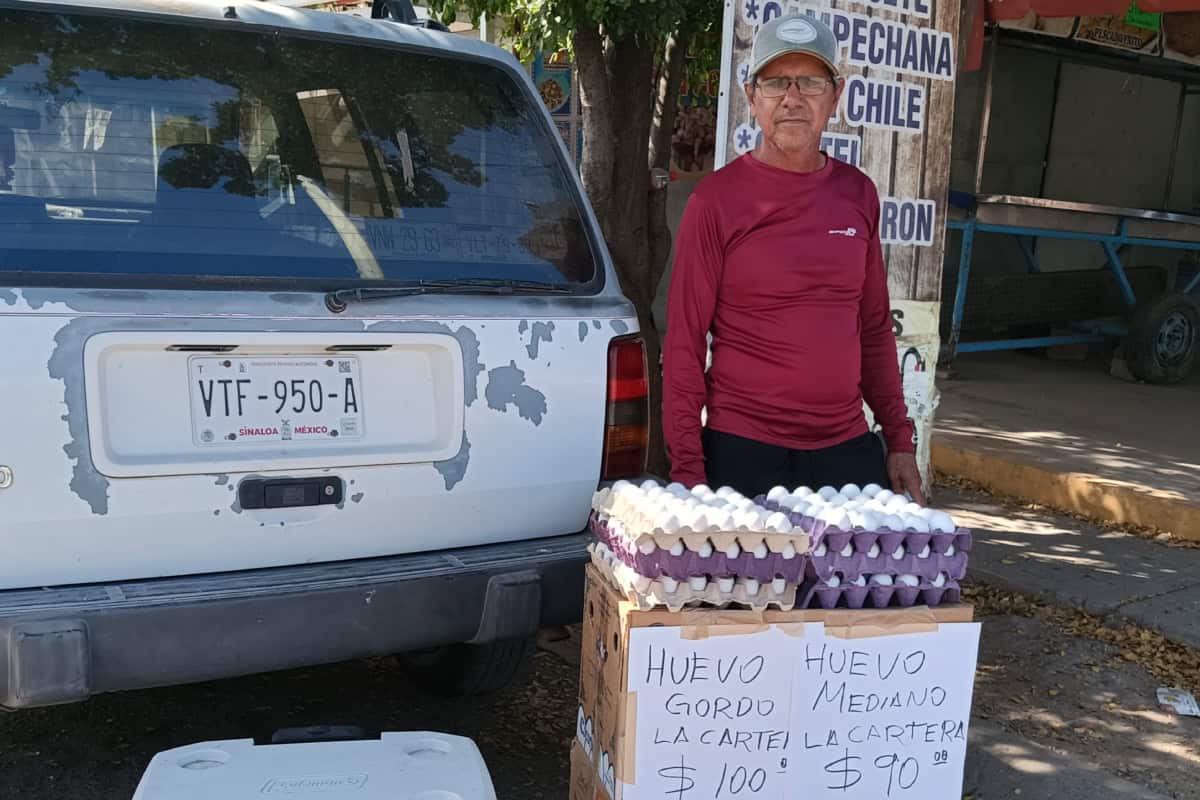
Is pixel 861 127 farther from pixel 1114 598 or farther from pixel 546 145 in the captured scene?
pixel 1114 598

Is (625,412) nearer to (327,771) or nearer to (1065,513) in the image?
(327,771)

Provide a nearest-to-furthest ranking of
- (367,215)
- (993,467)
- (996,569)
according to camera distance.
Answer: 1. (367,215)
2. (996,569)
3. (993,467)

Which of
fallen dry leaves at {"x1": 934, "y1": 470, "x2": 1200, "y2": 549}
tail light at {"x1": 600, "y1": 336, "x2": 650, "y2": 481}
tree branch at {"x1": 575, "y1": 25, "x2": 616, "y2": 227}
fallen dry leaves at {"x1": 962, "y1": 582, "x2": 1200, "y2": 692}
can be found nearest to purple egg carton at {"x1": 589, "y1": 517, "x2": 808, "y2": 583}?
tail light at {"x1": 600, "y1": 336, "x2": 650, "y2": 481}

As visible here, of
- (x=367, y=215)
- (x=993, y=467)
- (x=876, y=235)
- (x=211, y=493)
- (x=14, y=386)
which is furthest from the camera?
(x=993, y=467)

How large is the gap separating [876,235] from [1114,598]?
251cm

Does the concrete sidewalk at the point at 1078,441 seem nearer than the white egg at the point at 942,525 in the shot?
No

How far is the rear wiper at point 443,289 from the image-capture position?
9.04 feet

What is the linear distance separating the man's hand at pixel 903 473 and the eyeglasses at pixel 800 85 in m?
1.06

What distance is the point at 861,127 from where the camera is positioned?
4352 millimetres

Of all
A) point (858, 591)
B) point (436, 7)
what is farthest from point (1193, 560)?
point (436, 7)

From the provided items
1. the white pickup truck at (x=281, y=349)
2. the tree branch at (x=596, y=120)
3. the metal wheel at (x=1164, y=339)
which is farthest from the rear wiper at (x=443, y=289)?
the metal wheel at (x=1164, y=339)

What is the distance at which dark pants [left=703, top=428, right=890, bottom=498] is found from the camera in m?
3.05

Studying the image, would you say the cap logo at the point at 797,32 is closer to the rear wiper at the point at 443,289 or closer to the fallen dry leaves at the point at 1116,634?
the rear wiper at the point at 443,289

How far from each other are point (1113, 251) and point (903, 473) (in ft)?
23.5
